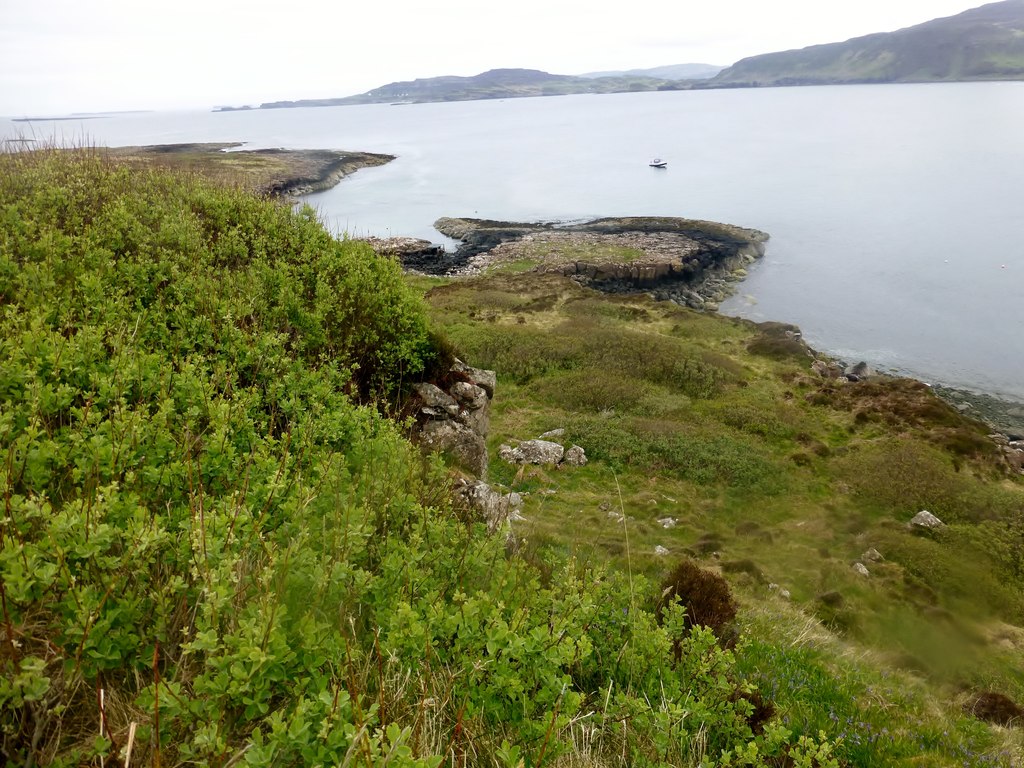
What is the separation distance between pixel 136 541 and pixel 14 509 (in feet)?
2.35

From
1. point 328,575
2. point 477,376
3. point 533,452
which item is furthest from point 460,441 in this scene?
point 533,452

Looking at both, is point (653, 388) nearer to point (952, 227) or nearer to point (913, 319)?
point (913, 319)

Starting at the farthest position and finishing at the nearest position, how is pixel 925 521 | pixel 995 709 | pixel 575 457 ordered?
pixel 575 457, pixel 925 521, pixel 995 709

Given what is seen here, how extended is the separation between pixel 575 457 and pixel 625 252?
46.4 m

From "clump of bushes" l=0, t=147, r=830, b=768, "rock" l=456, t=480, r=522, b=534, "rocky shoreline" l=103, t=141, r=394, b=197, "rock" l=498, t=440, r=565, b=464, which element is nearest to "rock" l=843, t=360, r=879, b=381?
"rock" l=498, t=440, r=565, b=464

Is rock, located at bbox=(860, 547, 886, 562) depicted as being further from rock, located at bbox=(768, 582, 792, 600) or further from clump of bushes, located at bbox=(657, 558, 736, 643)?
clump of bushes, located at bbox=(657, 558, 736, 643)

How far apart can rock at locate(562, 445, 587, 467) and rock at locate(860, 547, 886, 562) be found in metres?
10.3

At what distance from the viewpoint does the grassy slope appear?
371 inches

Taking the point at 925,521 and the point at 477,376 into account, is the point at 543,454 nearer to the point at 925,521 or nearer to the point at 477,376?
the point at 477,376

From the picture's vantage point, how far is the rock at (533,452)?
23.4m

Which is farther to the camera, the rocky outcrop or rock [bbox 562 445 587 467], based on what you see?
rock [bbox 562 445 587 467]

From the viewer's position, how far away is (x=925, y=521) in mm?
20766

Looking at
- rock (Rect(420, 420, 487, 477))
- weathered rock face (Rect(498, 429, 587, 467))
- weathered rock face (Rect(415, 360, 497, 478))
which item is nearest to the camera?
rock (Rect(420, 420, 487, 477))

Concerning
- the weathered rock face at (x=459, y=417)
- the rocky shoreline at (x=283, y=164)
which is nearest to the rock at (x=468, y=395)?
the weathered rock face at (x=459, y=417)
